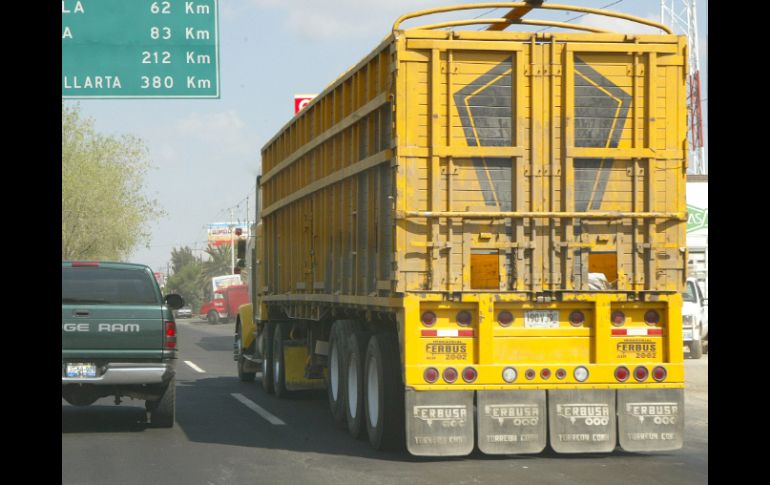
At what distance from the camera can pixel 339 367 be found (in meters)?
13.8

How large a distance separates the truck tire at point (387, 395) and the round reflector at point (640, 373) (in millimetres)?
2127

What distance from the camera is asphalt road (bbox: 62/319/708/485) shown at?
Result: 10336mm

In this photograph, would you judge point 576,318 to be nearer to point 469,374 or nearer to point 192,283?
point 469,374

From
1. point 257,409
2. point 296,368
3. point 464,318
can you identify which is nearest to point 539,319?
point 464,318

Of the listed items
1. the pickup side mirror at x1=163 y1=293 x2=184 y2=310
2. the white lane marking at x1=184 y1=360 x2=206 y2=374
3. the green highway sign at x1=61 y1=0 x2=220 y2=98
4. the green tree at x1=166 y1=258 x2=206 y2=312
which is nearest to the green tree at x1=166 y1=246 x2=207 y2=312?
the green tree at x1=166 y1=258 x2=206 y2=312

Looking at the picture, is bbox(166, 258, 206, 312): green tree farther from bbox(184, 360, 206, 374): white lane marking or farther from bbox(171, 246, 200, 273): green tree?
bbox(184, 360, 206, 374): white lane marking

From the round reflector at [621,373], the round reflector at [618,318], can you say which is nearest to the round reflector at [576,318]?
the round reflector at [618,318]

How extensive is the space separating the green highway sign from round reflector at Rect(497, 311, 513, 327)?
41.5ft

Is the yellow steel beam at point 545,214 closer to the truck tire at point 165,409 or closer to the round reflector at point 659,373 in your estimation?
the round reflector at point 659,373

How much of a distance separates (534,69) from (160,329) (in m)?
4.82

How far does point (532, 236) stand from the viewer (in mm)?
11133

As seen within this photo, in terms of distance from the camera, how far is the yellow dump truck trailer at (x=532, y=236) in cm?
1092

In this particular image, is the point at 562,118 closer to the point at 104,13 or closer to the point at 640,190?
the point at 640,190
